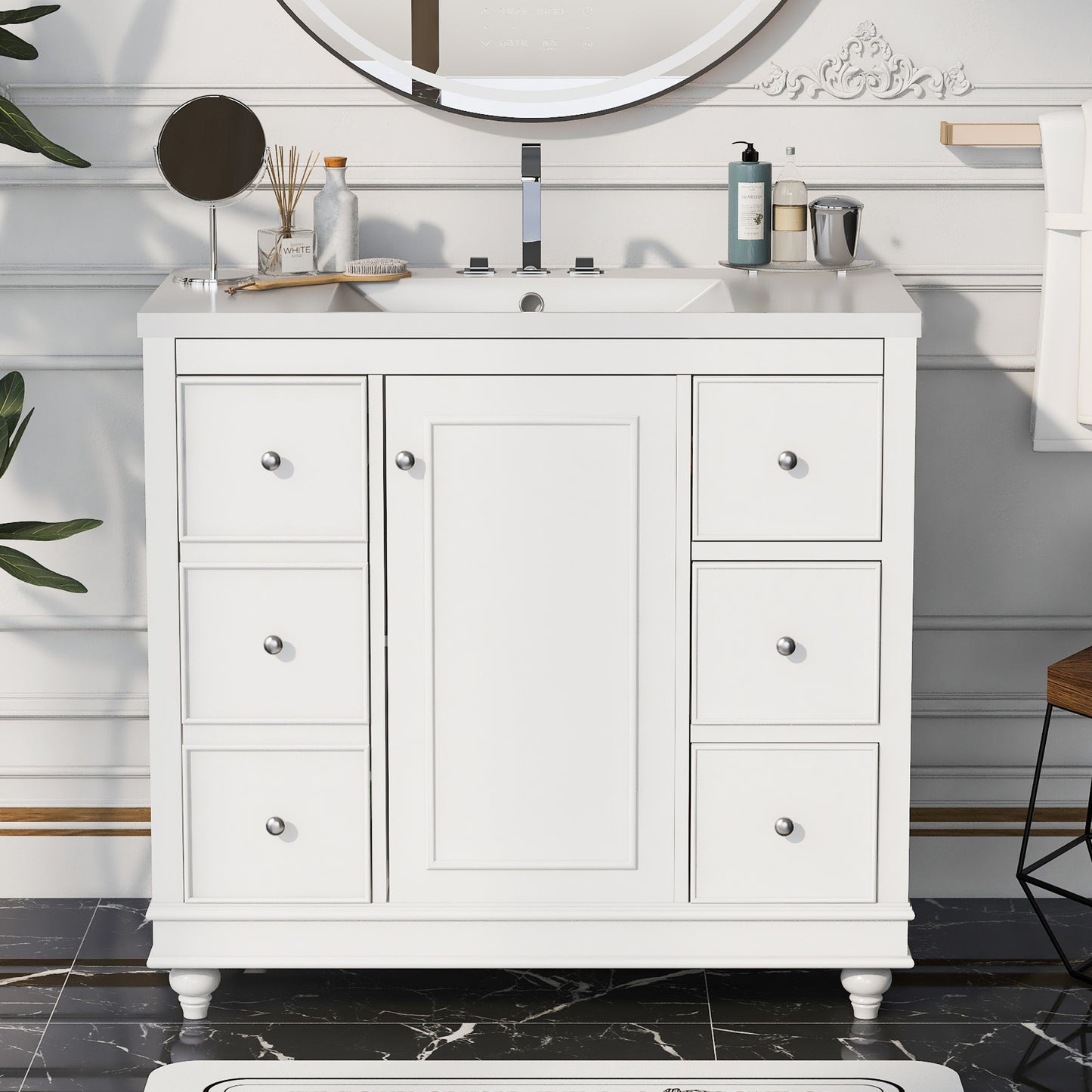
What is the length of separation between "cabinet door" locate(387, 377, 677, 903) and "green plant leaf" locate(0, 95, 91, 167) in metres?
0.63

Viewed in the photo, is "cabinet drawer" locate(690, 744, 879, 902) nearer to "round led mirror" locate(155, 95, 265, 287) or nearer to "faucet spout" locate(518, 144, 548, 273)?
"faucet spout" locate(518, 144, 548, 273)

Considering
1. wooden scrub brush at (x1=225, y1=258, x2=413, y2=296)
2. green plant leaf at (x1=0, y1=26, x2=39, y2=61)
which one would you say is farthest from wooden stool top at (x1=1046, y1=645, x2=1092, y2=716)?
green plant leaf at (x1=0, y1=26, x2=39, y2=61)

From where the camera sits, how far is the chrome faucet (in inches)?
87.0

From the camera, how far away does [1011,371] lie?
241 centimetres

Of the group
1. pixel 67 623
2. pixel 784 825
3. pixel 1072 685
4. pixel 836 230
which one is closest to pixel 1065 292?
pixel 836 230

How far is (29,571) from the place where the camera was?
6.75ft

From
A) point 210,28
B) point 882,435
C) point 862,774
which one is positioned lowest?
point 862,774

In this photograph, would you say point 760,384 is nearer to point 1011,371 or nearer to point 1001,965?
point 1011,371

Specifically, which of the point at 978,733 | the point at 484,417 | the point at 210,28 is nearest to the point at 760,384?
the point at 484,417

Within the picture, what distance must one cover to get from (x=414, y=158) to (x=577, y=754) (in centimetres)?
99

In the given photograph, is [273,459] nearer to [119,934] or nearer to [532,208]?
[532,208]

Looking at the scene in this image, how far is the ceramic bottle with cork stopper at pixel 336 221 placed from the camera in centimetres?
219

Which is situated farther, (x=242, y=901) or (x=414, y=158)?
(x=414, y=158)

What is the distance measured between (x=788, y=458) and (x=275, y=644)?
2.32 feet
